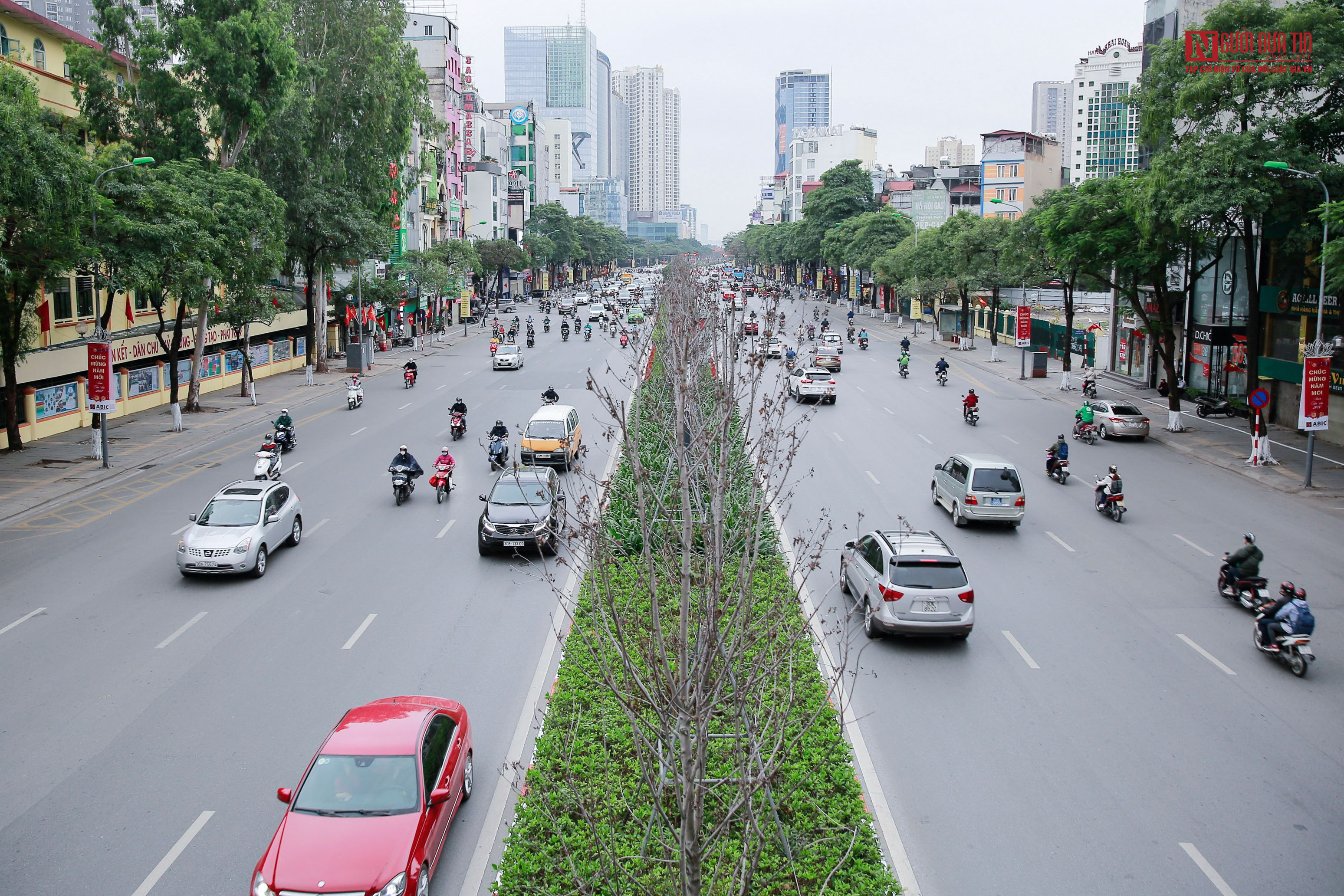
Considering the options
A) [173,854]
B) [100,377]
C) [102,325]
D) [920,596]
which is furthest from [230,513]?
[102,325]

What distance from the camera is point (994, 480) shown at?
22656mm

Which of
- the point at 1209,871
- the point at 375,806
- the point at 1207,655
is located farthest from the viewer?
the point at 1207,655

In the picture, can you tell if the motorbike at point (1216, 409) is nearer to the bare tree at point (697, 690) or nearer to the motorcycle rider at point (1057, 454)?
the motorcycle rider at point (1057, 454)

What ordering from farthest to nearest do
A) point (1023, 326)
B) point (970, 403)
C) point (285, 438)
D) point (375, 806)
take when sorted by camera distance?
point (1023, 326) < point (970, 403) < point (285, 438) < point (375, 806)

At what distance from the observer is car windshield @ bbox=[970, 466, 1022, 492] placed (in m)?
22.6

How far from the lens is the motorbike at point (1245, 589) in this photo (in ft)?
56.5

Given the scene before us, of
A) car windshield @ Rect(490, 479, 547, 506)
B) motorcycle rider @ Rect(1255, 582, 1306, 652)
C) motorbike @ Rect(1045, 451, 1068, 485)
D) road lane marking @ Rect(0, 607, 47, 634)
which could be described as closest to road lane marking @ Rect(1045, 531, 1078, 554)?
motorbike @ Rect(1045, 451, 1068, 485)

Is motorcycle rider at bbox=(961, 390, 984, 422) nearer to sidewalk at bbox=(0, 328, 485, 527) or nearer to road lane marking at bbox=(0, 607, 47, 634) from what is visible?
sidewalk at bbox=(0, 328, 485, 527)

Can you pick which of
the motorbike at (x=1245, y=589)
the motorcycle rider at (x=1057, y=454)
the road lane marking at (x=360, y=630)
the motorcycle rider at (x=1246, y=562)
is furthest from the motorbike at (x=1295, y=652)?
the road lane marking at (x=360, y=630)

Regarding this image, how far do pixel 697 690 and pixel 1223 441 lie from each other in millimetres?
33285

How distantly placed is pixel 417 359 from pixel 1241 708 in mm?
56207

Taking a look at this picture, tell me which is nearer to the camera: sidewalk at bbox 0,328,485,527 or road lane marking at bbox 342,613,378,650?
road lane marking at bbox 342,613,378,650

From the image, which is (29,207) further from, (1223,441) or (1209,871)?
(1223,441)

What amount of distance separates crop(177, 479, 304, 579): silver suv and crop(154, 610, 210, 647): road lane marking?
158 cm
